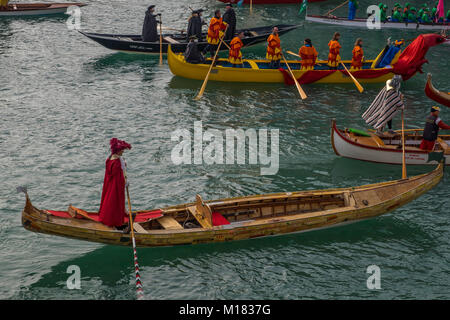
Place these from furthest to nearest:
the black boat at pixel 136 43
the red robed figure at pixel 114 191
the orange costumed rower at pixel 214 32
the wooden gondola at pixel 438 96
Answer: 1. the black boat at pixel 136 43
2. the orange costumed rower at pixel 214 32
3. the wooden gondola at pixel 438 96
4. the red robed figure at pixel 114 191

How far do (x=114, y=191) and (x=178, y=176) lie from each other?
526 cm

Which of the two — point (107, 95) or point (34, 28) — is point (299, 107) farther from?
point (34, 28)

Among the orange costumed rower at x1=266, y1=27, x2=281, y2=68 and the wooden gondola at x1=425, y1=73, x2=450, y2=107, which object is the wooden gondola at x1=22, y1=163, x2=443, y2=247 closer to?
the wooden gondola at x1=425, y1=73, x2=450, y2=107

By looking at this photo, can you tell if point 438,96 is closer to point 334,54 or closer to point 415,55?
point 415,55

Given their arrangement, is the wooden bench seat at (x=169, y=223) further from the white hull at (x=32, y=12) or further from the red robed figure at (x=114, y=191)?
the white hull at (x=32, y=12)

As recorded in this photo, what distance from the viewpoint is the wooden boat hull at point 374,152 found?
742 inches

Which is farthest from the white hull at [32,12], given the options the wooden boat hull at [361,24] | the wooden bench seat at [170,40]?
the wooden boat hull at [361,24]

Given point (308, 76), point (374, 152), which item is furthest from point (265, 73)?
point (374, 152)

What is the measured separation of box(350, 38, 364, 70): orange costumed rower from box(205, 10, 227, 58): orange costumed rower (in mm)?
6719

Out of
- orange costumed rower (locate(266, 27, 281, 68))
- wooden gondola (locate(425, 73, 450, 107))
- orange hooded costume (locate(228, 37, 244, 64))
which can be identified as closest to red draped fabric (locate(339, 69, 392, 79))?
orange costumed rower (locate(266, 27, 281, 68))

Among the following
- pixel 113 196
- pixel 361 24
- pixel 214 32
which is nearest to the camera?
pixel 113 196

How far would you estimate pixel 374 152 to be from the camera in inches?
747

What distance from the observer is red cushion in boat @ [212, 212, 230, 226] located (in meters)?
14.8
